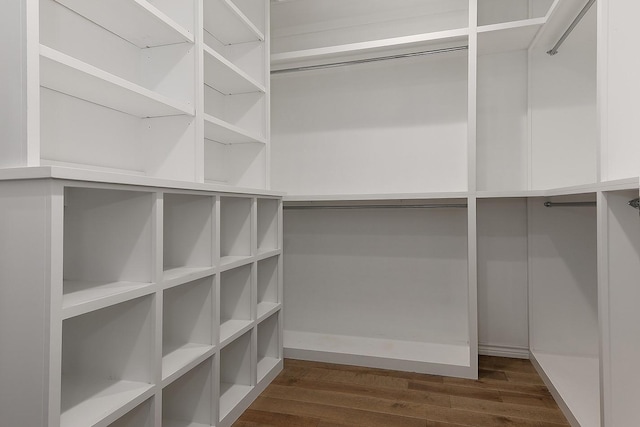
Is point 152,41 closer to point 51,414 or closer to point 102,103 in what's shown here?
point 102,103

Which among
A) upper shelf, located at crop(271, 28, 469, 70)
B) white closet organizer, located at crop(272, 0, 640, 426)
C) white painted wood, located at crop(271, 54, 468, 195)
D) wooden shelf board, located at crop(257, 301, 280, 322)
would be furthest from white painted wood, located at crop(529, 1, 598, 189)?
wooden shelf board, located at crop(257, 301, 280, 322)

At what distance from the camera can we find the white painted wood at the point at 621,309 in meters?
1.23

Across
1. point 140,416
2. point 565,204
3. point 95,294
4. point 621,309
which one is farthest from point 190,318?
point 565,204

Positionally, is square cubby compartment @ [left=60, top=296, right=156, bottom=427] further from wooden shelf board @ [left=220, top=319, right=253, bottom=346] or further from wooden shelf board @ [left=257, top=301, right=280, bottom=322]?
wooden shelf board @ [left=257, top=301, right=280, bottom=322]

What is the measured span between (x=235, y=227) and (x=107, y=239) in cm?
72

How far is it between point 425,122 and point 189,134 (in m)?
1.59

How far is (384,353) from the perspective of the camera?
2285 mm

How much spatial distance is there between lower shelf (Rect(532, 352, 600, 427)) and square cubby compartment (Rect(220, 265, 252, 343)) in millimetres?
1543

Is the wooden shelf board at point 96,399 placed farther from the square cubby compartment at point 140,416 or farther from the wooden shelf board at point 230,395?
the wooden shelf board at point 230,395

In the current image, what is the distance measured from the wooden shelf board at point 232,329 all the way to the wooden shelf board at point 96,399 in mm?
466

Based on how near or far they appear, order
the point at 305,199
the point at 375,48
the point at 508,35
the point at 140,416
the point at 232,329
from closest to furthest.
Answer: the point at 140,416
the point at 232,329
the point at 508,35
the point at 375,48
the point at 305,199

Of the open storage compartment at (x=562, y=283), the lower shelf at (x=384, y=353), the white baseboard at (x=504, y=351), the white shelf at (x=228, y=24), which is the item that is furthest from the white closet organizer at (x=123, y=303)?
the open storage compartment at (x=562, y=283)

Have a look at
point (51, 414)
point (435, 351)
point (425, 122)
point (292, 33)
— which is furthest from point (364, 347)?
point (292, 33)

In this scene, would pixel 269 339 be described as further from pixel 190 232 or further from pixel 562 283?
pixel 562 283
